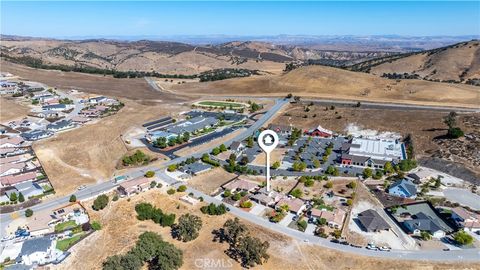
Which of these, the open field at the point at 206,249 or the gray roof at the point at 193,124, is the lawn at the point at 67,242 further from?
the gray roof at the point at 193,124

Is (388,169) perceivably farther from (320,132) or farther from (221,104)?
(221,104)

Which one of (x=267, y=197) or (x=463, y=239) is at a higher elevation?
(x=463, y=239)

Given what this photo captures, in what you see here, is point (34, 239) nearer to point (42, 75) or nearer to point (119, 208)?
point (119, 208)

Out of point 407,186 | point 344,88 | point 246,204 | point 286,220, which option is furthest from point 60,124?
point 344,88

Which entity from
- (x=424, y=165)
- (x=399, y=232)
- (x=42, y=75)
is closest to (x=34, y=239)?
(x=399, y=232)

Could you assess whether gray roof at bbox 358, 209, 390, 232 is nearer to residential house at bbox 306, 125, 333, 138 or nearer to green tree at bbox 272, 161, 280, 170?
green tree at bbox 272, 161, 280, 170

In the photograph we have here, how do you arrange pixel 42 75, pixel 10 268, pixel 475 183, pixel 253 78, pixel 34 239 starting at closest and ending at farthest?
pixel 10 268
pixel 34 239
pixel 475 183
pixel 253 78
pixel 42 75
